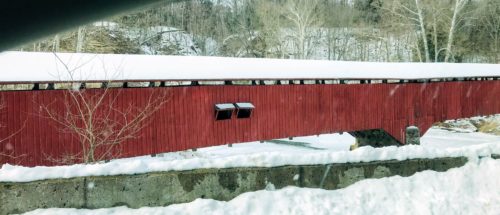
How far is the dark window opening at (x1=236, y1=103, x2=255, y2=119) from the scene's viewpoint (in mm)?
14539

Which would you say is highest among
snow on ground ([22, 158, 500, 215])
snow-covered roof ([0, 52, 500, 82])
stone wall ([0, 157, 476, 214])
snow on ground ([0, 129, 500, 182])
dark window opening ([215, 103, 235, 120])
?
snow-covered roof ([0, 52, 500, 82])

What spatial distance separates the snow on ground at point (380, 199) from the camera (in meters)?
5.91

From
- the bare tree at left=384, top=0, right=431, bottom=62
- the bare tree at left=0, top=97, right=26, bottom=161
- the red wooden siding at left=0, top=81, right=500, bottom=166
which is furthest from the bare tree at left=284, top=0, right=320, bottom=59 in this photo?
the bare tree at left=0, top=97, right=26, bottom=161

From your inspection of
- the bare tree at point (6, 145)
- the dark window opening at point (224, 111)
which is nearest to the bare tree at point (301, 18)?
the dark window opening at point (224, 111)

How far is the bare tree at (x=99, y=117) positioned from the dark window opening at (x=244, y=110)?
256 cm

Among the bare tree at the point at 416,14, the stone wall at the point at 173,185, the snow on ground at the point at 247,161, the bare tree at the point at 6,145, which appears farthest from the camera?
the bare tree at the point at 416,14

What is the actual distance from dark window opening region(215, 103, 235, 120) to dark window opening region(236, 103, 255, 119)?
8.1 inches

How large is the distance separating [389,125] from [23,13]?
63.7 feet

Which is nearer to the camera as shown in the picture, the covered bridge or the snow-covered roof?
the covered bridge

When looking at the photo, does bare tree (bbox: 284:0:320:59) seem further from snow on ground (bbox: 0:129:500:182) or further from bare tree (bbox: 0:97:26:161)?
snow on ground (bbox: 0:129:500:182)

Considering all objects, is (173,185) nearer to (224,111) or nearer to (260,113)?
(224,111)

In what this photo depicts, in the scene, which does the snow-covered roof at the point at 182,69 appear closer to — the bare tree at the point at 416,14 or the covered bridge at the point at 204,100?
the covered bridge at the point at 204,100

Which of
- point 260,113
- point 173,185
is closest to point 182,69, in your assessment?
point 260,113

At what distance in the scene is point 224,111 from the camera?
1466cm
